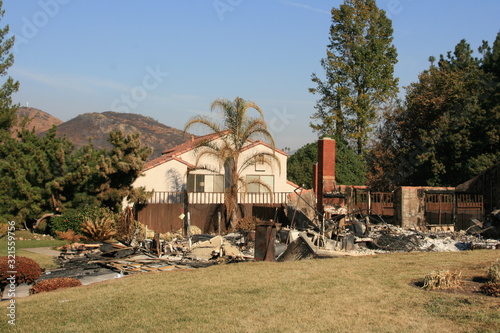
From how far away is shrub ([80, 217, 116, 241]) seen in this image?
20531mm

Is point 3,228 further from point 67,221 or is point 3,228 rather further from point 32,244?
point 32,244

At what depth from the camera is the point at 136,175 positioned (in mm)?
24188

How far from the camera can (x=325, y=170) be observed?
22547mm

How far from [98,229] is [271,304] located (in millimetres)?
13340

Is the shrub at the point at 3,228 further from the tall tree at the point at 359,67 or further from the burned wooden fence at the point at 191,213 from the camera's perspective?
the tall tree at the point at 359,67

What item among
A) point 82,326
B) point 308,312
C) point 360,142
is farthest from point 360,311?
point 360,142

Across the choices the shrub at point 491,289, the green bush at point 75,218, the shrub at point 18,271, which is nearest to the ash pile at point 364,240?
the shrub at point 491,289

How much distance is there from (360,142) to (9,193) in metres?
24.1

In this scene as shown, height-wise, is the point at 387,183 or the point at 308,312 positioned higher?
the point at 387,183

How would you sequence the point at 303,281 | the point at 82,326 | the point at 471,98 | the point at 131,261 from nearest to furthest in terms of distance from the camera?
the point at 82,326 < the point at 303,281 < the point at 131,261 < the point at 471,98

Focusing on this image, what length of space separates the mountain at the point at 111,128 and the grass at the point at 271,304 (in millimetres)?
59881

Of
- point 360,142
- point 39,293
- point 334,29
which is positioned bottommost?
point 39,293

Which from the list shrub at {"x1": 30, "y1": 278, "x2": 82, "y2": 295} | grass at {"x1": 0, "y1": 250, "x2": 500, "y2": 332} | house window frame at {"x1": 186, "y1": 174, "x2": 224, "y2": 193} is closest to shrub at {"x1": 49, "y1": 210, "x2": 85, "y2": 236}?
house window frame at {"x1": 186, "y1": 174, "x2": 224, "y2": 193}

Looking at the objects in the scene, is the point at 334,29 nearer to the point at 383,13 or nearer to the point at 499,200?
the point at 383,13
